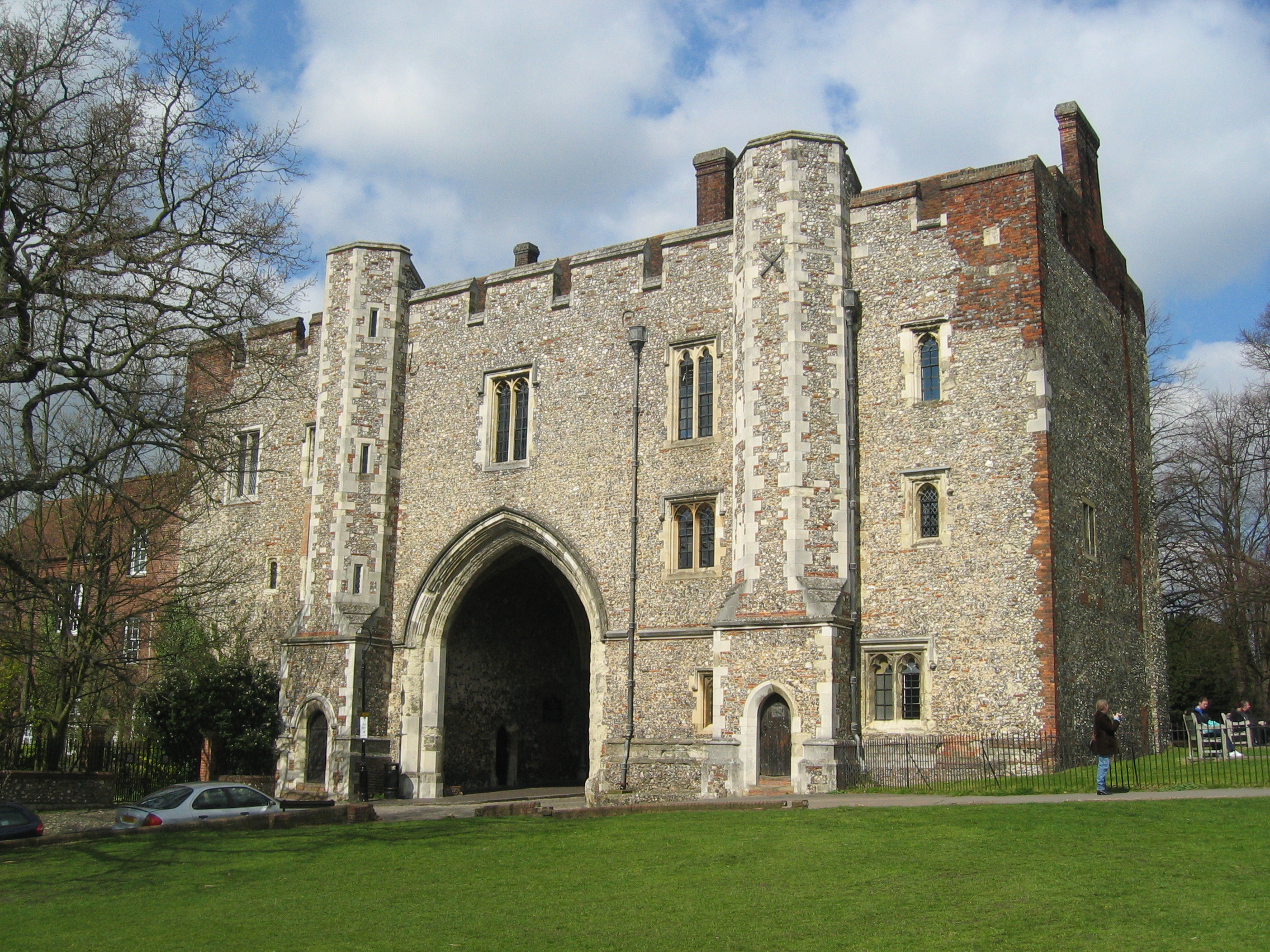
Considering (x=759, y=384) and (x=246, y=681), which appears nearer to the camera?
(x=759, y=384)

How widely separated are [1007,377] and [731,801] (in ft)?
26.2

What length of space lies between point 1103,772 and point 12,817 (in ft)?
43.2

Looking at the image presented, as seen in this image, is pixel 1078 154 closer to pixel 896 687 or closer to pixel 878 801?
pixel 896 687

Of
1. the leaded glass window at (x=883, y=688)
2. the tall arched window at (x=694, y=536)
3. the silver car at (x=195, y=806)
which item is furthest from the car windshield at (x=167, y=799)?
the leaded glass window at (x=883, y=688)

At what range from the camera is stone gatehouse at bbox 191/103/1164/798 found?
60.1ft

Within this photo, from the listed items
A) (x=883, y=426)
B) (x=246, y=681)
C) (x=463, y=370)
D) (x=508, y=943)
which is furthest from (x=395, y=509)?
(x=508, y=943)

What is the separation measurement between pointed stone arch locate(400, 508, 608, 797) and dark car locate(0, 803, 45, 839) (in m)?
8.07

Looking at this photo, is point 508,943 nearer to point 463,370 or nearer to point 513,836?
point 513,836

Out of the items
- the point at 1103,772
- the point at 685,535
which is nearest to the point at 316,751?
the point at 685,535

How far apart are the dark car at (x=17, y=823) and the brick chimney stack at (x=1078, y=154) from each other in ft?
63.8

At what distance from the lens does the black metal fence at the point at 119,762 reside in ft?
74.4

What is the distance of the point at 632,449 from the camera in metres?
21.6

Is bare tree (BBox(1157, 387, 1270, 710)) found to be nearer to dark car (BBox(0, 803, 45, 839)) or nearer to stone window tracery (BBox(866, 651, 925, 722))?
stone window tracery (BBox(866, 651, 925, 722))

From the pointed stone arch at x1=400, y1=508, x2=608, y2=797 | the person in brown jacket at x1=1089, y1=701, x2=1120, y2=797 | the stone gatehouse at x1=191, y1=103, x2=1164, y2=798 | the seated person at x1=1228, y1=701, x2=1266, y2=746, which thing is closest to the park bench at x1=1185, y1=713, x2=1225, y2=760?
the seated person at x1=1228, y1=701, x2=1266, y2=746
